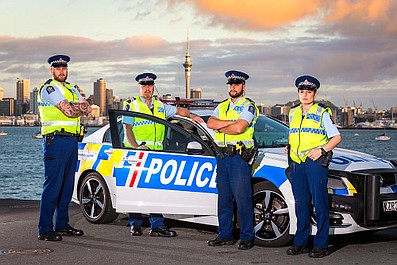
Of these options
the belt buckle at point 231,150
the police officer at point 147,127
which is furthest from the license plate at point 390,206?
the police officer at point 147,127

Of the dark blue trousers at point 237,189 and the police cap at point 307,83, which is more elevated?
the police cap at point 307,83

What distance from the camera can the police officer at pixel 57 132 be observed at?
8.78 metres

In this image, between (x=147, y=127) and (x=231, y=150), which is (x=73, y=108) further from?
(x=231, y=150)

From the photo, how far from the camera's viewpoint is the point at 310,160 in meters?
7.90

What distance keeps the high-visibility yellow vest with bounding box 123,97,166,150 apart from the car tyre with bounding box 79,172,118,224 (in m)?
0.90

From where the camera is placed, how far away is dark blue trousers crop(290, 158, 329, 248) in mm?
7867

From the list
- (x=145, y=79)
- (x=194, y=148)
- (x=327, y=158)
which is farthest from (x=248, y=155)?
(x=145, y=79)

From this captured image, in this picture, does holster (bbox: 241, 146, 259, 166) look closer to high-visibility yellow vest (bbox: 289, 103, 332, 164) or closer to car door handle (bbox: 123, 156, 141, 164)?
high-visibility yellow vest (bbox: 289, 103, 332, 164)

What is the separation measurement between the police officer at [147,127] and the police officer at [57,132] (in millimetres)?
679

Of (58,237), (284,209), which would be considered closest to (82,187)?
(58,237)

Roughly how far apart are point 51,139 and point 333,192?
321 cm

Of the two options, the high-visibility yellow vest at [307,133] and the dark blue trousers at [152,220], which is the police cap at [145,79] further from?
the high-visibility yellow vest at [307,133]

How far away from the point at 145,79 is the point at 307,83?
7.44 ft

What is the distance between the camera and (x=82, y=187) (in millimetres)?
10383
